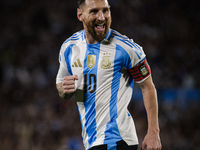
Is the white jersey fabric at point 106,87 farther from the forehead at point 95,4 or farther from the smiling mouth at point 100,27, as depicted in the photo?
the forehead at point 95,4

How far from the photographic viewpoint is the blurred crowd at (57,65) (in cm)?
725

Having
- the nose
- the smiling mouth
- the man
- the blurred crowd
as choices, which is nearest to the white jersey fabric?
the man

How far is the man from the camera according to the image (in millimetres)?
2439

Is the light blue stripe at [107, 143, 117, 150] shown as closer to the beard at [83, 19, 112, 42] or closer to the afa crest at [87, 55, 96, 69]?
the afa crest at [87, 55, 96, 69]

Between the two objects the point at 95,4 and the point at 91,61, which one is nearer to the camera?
the point at 95,4

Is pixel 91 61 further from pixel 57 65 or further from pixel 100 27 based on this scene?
pixel 57 65

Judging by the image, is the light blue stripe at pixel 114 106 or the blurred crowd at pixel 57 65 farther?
the blurred crowd at pixel 57 65

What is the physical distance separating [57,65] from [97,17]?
6248 millimetres

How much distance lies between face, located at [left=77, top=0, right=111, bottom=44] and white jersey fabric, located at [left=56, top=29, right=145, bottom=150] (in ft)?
0.33

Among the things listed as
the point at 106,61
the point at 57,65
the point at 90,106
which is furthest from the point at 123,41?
the point at 57,65

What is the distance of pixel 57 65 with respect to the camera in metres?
8.54

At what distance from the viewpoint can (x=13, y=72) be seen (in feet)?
27.3

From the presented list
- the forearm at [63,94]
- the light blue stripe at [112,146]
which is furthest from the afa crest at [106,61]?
the light blue stripe at [112,146]

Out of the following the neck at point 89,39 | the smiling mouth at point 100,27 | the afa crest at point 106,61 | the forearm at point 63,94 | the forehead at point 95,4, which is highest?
the forehead at point 95,4
